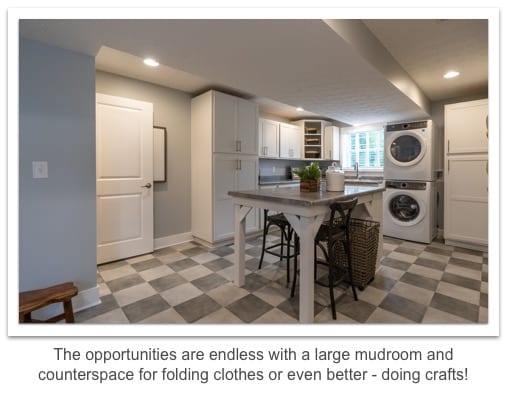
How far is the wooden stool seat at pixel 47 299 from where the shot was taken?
130 cm

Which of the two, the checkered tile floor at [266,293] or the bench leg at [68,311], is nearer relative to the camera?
the bench leg at [68,311]

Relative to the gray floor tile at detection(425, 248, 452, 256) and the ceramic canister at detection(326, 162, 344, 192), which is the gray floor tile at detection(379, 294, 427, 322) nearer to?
the ceramic canister at detection(326, 162, 344, 192)

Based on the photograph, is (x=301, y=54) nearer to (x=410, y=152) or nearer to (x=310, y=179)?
(x=310, y=179)

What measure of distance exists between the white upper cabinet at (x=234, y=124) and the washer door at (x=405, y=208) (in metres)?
2.29

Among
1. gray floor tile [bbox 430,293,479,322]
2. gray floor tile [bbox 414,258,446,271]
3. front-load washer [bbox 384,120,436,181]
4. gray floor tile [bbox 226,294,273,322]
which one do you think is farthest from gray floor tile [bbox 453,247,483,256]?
gray floor tile [bbox 226,294,273,322]

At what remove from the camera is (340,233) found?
5.72 feet

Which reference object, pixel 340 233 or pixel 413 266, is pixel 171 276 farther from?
pixel 413 266

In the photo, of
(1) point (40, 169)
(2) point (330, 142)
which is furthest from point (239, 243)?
(2) point (330, 142)

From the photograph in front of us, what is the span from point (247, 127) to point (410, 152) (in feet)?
8.03

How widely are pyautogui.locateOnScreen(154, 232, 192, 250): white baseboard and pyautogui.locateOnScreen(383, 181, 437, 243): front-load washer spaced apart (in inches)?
114

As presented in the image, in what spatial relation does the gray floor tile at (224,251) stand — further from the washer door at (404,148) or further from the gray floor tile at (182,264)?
the washer door at (404,148)

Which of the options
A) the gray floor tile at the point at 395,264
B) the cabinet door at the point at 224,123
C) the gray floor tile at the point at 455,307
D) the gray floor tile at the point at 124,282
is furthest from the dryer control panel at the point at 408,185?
the gray floor tile at the point at 124,282
